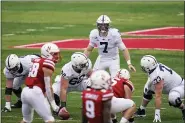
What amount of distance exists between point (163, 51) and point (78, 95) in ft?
22.8

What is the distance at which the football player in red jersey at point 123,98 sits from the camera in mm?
12414

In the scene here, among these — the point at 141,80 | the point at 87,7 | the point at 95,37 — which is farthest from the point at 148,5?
the point at 95,37

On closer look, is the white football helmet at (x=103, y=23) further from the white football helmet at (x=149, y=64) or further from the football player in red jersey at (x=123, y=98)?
the football player in red jersey at (x=123, y=98)

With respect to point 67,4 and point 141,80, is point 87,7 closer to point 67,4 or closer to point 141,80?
point 67,4

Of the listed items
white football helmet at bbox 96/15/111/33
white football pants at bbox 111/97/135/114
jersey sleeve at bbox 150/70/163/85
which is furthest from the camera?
white football helmet at bbox 96/15/111/33

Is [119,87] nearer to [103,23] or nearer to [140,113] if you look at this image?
[140,113]

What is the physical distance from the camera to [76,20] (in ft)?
106

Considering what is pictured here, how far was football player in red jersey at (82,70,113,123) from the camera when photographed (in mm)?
11383

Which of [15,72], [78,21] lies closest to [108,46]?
[15,72]

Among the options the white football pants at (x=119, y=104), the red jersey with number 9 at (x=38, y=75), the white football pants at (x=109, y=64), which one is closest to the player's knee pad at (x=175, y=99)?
the white football pants at (x=109, y=64)

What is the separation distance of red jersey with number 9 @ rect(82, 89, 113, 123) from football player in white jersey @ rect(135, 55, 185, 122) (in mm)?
3303

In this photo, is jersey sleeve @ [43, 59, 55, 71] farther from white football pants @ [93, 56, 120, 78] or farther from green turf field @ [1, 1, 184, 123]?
green turf field @ [1, 1, 184, 123]

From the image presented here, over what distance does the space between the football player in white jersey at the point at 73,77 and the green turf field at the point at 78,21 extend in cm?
220

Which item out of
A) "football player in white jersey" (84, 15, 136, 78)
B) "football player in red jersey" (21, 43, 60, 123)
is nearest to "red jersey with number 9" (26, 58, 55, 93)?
"football player in red jersey" (21, 43, 60, 123)
